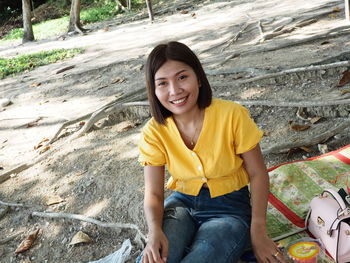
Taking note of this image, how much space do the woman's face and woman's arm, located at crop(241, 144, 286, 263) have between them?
1.16 ft

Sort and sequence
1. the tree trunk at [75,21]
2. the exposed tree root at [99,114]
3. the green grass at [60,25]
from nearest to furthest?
the exposed tree root at [99,114] < the tree trunk at [75,21] < the green grass at [60,25]

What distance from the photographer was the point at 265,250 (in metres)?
1.58

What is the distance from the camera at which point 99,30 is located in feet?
38.1

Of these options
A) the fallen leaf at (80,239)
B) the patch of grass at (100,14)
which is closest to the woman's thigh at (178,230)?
the fallen leaf at (80,239)

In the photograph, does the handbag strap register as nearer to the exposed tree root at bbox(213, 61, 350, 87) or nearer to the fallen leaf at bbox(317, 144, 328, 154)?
the fallen leaf at bbox(317, 144, 328, 154)

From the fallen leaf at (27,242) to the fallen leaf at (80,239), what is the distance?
0.29 metres

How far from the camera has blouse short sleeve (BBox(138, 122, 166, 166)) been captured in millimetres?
1826

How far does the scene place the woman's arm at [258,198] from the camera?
1602 mm

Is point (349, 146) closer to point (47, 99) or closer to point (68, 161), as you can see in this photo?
point (68, 161)

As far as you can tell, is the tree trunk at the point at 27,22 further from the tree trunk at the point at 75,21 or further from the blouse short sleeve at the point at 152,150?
the blouse short sleeve at the point at 152,150

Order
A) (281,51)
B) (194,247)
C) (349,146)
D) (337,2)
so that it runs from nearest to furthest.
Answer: (194,247) < (349,146) < (281,51) < (337,2)

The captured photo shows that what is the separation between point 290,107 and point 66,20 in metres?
13.5

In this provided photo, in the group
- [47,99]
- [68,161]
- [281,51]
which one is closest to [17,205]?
[68,161]

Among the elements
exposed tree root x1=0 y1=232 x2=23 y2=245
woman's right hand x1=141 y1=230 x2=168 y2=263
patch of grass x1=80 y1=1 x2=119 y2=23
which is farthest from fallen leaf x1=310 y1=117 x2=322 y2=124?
patch of grass x1=80 y1=1 x2=119 y2=23
